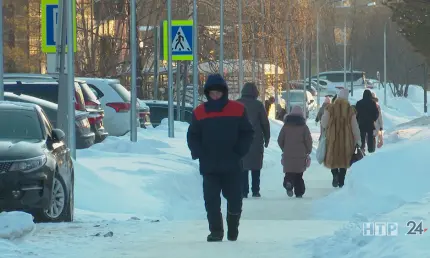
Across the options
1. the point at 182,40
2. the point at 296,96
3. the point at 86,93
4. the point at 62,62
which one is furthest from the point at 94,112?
the point at 296,96

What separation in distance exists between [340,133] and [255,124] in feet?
8.39

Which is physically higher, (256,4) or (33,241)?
(256,4)

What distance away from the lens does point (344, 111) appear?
1981cm

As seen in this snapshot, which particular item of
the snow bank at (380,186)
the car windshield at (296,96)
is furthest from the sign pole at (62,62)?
the car windshield at (296,96)

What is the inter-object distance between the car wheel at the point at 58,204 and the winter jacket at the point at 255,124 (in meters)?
5.13

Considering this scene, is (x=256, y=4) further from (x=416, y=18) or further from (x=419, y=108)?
(x=419, y=108)

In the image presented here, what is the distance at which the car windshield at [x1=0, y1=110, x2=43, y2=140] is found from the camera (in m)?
13.1

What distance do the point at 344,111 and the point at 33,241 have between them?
32.6 feet

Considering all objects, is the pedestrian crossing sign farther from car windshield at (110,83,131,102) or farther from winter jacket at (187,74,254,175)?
winter jacket at (187,74,254,175)

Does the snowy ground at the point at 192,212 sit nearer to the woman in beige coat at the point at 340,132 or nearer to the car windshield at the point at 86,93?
the woman in beige coat at the point at 340,132

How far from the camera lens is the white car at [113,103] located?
94.5 ft

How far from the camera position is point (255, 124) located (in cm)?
1784

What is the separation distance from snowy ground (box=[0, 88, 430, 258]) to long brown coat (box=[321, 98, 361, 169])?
586 millimetres

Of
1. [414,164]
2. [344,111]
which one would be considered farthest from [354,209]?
[344,111]
